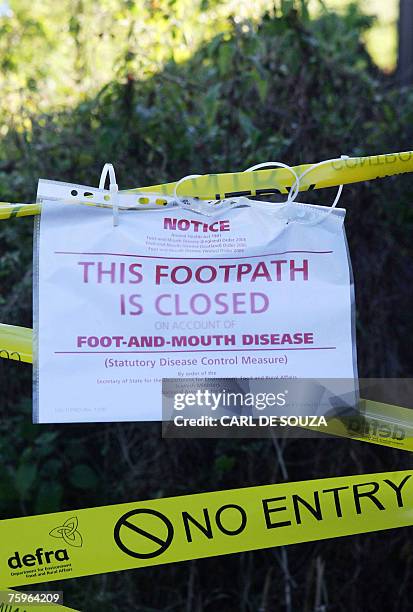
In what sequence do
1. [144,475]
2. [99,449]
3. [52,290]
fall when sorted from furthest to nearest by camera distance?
1. [99,449]
2. [144,475]
3. [52,290]

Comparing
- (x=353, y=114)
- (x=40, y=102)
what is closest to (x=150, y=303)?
(x=353, y=114)

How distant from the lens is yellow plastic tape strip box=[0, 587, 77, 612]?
1995mm

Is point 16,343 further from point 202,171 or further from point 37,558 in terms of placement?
point 202,171

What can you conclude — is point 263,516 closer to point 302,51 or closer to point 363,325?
point 363,325

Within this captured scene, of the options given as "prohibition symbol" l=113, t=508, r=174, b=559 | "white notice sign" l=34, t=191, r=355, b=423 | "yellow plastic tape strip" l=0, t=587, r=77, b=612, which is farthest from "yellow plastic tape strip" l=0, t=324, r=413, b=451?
"yellow plastic tape strip" l=0, t=587, r=77, b=612

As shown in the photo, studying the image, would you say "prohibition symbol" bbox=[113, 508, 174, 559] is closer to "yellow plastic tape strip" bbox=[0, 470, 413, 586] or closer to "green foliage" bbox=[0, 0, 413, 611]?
"yellow plastic tape strip" bbox=[0, 470, 413, 586]

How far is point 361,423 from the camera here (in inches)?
69.4

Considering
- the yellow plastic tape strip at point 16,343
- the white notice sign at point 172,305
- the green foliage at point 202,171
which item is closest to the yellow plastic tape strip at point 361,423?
the yellow plastic tape strip at point 16,343

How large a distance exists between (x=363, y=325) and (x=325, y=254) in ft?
5.94

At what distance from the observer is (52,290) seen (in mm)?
1656

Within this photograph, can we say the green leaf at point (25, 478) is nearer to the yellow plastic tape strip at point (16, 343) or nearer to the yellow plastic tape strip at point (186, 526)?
the yellow plastic tape strip at point (186, 526)

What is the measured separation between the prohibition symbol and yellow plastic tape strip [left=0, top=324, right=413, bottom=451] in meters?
0.44

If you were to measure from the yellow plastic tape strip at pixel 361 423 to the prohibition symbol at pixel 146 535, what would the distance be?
44 centimetres

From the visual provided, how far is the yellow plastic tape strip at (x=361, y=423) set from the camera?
1.75 m
